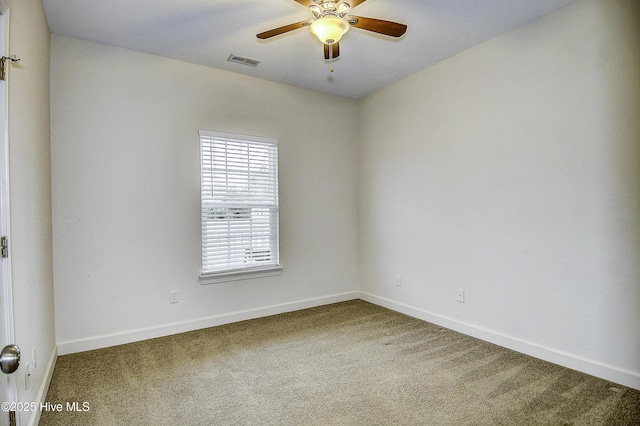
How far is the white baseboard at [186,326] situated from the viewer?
2.90 m

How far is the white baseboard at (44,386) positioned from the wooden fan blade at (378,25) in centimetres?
292

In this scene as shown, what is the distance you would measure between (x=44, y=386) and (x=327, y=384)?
184 centimetres

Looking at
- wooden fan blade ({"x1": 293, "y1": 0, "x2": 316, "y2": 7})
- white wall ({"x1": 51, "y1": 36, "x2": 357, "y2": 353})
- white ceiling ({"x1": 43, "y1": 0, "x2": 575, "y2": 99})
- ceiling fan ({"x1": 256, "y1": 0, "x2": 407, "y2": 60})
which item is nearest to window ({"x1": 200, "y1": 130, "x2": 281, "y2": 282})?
white wall ({"x1": 51, "y1": 36, "x2": 357, "y2": 353})

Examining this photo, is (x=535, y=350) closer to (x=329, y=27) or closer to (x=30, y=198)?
(x=329, y=27)

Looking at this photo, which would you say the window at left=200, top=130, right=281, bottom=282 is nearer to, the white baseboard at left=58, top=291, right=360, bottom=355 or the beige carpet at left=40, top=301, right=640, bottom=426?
the white baseboard at left=58, top=291, right=360, bottom=355

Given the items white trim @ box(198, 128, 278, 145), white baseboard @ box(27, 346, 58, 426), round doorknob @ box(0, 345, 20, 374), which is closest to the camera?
round doorknob @ box(0, 345, 20, 374)

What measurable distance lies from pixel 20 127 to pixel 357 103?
3.64m

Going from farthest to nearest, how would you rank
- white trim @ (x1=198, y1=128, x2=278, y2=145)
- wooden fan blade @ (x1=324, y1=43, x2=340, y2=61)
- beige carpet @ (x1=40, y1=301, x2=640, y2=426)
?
white trim @ (x1=198, y1=128, x2=278, y2=145)
wooden fan blade @ (x1=324, y1=43, x2=340, y2=61)
beige carpet @ (x1=40, y1=301, x2=640, y2=426)

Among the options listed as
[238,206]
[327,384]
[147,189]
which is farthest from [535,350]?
[147,189]

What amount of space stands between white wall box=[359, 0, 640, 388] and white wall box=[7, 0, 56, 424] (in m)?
3.27

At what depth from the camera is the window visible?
3.49m

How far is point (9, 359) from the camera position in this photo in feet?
2.94

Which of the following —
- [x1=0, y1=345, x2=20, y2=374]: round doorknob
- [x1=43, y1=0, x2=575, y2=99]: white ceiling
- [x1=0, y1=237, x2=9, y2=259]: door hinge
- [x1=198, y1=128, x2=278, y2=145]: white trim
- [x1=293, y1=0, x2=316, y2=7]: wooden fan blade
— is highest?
[x1=43, y1=0, x2=575, y2=99]: white ceiling

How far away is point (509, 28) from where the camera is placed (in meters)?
2.84
